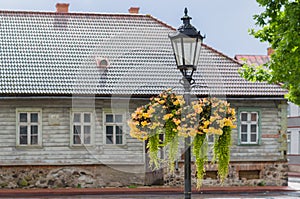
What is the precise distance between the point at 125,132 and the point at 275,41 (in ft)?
23.7

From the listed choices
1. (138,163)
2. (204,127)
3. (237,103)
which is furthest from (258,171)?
(204,127)

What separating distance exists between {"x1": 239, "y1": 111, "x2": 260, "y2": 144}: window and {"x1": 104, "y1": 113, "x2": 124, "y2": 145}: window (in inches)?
185

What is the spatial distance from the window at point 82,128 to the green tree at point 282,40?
6.27 m

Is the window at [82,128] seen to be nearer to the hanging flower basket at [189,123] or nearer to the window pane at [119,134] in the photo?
the window pane at [119,134]

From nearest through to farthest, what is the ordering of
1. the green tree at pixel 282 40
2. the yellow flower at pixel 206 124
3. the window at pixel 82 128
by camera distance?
the yellow flower at pixel 206 124 → the green tree at pixel 282 40 → the window at pixel 82 128

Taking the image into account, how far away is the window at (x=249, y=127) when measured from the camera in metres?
26.8

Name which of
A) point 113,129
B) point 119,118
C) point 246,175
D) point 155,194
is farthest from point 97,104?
point 246,175

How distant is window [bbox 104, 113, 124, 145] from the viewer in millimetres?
25891

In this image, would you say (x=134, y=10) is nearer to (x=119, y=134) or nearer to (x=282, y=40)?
(x=119, y=134)

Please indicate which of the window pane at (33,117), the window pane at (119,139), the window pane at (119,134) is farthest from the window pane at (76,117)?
the window pane at (119,139)

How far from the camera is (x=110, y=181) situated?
25.7 meters

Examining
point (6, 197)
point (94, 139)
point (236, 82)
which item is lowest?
point (6, 197)

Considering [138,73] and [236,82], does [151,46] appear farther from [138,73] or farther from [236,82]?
[236,82]

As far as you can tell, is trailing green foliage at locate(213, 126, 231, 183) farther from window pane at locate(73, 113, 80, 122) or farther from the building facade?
window pane at locate(73, 113, 80, 122)
